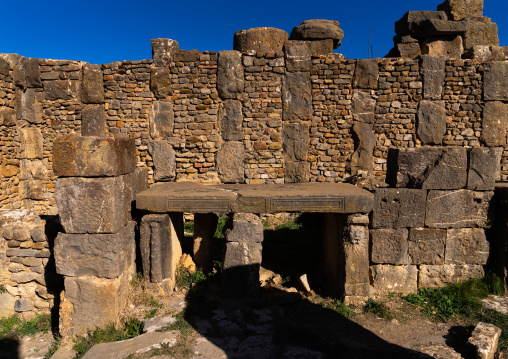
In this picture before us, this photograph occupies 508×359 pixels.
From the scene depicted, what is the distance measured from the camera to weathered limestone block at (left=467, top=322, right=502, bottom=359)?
129 inches

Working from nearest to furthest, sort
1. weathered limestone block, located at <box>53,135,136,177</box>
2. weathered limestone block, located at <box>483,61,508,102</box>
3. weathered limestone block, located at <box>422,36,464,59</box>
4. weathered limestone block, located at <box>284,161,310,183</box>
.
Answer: weathered limestone block, located at <box>53,135,136,177</box> < weathered limestone block, located at <box>483,61,508,102</box> < weathered limestone block, located at <box>284,161,310,183</box> < weathered limestone block, located at <box>422,36,464,59</box>

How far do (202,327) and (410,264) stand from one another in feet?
9.25

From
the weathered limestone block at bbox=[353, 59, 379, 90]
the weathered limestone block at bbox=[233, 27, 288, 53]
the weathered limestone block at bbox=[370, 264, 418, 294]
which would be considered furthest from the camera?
the weathered limestone block at bbox=[233, 27, 288, 53]

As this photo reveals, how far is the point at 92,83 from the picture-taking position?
8.10 meters

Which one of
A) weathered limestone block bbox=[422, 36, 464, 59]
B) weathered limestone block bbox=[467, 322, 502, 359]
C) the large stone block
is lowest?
weathered limestone block bbox=[467, 322, 502, 359]

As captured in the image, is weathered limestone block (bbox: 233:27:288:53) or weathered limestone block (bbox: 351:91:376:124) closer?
weathered limestone block (bbox: 351:91:376:124)

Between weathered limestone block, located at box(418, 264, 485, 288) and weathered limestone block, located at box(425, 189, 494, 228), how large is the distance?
1.83 ft

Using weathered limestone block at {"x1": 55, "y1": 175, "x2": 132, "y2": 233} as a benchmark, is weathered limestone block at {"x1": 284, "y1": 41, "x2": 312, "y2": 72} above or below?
above

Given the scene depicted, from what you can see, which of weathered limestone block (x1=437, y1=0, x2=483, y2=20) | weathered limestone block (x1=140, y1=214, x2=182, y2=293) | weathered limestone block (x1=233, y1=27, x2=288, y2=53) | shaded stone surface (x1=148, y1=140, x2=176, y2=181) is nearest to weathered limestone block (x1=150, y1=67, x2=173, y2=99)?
shaded stone surface (x1=148, y1=140, x2=176, y2=181)

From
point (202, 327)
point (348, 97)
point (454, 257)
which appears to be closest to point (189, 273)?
point (202, 327)

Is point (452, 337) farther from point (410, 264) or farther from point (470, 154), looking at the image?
point (470, 154)

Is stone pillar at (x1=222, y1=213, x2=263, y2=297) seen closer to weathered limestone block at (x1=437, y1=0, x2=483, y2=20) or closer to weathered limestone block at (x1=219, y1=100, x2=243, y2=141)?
weathered limestone block at (x1=219, y1=100, x2=243, y2=141)

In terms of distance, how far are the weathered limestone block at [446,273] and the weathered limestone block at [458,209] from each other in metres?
0.56

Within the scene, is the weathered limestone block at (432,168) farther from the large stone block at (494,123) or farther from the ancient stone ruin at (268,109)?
the large stone block at (494,123)
